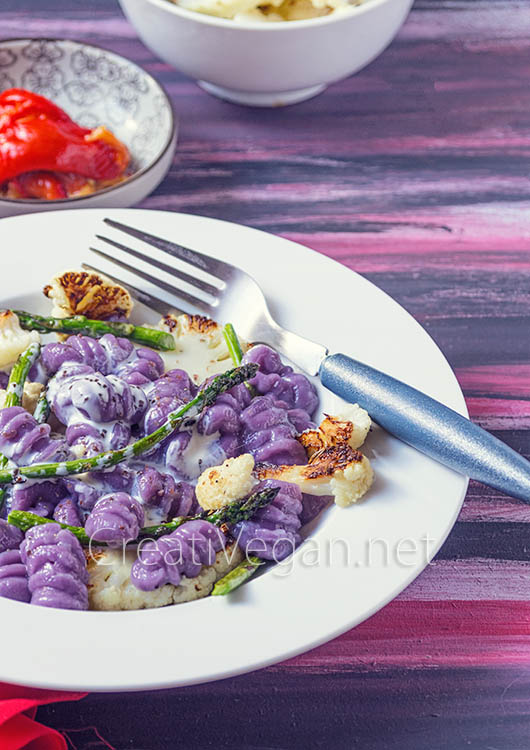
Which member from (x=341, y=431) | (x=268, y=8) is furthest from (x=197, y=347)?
(x=268, y=8)

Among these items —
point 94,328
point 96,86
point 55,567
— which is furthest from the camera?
point 96,86

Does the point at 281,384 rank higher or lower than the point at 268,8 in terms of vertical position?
lower

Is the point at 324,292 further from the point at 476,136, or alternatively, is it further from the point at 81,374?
the point at 476,136

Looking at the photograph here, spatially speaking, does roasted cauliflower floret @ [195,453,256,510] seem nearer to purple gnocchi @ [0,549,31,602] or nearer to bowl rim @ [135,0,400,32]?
purple gnocchi @ [0,549,31,602]

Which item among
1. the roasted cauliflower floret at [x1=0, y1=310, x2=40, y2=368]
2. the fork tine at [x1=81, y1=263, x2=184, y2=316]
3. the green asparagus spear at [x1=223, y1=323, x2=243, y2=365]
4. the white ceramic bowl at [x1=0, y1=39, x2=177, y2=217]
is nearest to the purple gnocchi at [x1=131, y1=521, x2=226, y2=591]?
the green asparagus spear at [x1=223, y1=323, x2=243, y2=365]

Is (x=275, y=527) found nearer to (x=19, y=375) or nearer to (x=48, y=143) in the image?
(x=19, y=375)
